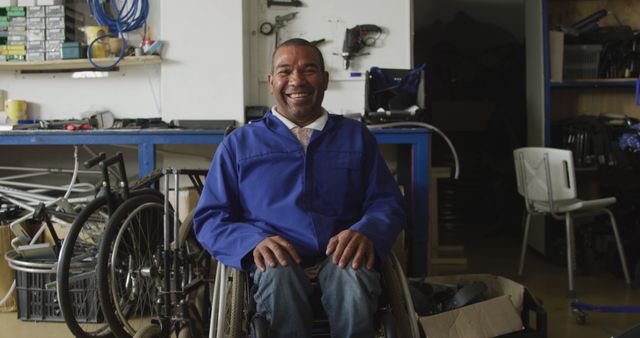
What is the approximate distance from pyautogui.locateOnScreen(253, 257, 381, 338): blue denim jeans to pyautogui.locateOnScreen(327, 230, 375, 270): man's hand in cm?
2

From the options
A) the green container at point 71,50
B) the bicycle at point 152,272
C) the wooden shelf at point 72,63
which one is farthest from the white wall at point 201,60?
the bicycle at point 152,272

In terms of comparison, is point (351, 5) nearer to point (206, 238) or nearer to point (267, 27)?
point (267, 27)

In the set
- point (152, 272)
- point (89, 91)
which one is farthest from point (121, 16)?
point (152, 272)

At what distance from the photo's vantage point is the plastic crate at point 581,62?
393cm

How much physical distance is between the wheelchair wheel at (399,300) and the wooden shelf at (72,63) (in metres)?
2.42

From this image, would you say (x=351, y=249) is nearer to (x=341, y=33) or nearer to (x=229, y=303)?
(x=229, y=303)

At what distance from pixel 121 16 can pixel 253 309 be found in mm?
2684

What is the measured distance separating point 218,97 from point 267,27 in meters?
0.59

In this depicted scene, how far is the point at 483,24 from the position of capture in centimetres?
578

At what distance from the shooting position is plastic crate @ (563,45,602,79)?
3.93m

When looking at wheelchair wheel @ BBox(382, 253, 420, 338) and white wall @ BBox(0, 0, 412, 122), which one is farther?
white wall @ BBox(0, 0, 412, 122)

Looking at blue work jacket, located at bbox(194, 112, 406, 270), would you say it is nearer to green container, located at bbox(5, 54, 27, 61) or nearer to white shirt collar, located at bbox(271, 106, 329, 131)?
white shirt collar, located at bbox(271, 106, 329, 131)

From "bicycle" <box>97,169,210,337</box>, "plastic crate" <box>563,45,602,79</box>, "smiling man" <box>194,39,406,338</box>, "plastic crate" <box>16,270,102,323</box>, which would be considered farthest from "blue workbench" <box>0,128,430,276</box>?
"plastic crate" <box>563,45,602,79</box>

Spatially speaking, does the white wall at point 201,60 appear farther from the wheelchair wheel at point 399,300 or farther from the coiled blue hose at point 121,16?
the wheelchair wheel at point 399,300
